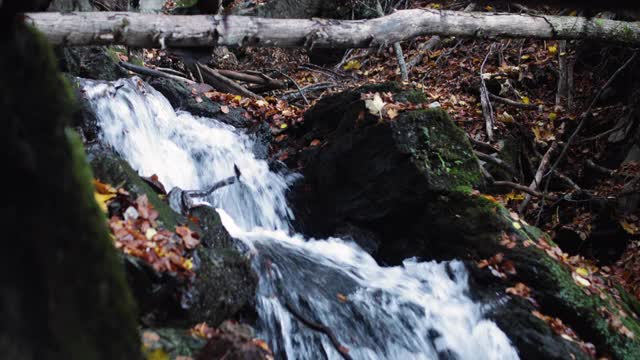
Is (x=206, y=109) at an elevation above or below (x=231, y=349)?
above

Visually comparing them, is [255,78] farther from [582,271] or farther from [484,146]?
[582,271]

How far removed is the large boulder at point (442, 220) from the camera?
4582 millimetres

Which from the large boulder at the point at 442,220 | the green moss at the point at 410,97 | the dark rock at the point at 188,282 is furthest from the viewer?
the green moss at the point at 410,97

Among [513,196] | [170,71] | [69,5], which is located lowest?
[513,196]

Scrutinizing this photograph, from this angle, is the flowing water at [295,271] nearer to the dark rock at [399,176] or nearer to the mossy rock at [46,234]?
the dark rock at [399,176]

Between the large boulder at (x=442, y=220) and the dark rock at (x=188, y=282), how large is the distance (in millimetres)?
1996

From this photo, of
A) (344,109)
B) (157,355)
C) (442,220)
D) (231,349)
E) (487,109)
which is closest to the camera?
(157,355)

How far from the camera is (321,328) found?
4262 millimetres

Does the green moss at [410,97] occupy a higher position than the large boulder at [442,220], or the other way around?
the green moss at [410,97]

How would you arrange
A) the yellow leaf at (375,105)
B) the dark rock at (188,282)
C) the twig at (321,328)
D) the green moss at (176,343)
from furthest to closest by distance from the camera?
the yellow leaf at (375,105) < the twig at (321,328) < the dark rock at (188,282) < the green moss at (176,343)

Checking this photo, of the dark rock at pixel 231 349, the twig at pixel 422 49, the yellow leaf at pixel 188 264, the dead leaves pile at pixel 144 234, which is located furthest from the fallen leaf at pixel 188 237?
the twig at pixel 422 49

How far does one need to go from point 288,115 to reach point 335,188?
6.12ft

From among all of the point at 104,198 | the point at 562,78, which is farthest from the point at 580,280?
the point at 562,78

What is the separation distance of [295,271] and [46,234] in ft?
12.4
